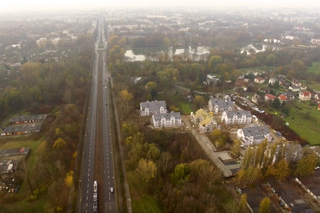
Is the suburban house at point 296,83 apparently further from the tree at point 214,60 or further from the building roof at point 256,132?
the building roof at point 256,132

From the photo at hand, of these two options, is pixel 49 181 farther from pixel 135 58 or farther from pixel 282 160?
pixel 135 58

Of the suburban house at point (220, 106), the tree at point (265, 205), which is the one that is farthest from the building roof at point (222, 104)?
the tree at point (265, 205)

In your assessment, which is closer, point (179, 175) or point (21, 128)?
point (179, 175)

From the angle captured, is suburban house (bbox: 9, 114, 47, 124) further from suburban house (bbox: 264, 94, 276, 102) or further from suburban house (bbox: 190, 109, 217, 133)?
suburban house (bbox: 264, 94, 276, 102)

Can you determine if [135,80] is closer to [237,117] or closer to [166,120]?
[166,120]

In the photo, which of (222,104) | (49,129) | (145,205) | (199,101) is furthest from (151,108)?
(145,205)

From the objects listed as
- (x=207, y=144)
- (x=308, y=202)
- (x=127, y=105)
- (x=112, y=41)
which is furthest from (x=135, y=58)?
(x=308, y=202)

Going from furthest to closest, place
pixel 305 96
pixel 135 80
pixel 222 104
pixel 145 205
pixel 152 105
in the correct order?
pixel 135 80, pixel 305 96, pixel 222 104, pixel 152 105, pixel 145 205
